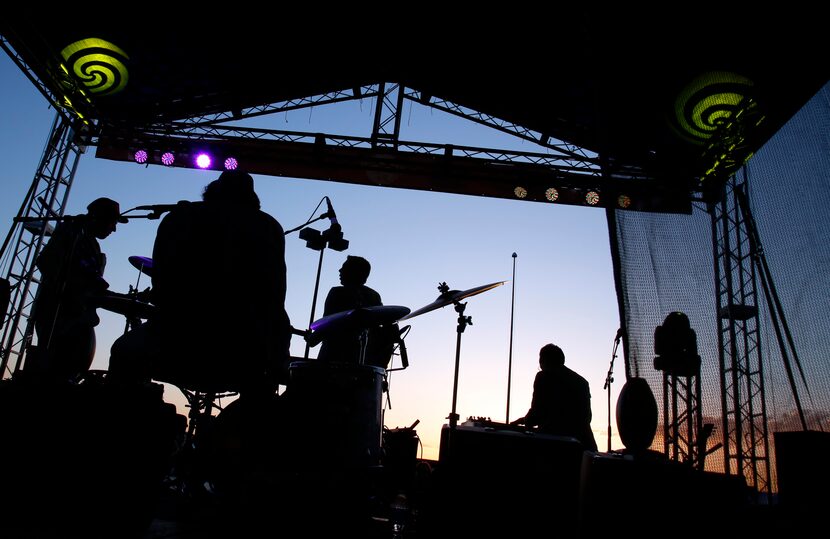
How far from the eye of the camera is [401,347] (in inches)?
165

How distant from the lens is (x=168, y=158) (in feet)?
23.9

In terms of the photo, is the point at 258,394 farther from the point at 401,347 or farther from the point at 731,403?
the point at 731,403

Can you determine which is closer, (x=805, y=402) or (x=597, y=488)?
(x=597, y=488)

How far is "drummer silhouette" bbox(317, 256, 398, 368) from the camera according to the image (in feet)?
11.6

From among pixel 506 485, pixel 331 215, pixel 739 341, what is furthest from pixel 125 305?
pixel 739 341

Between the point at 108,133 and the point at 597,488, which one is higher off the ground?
the point at 108,133

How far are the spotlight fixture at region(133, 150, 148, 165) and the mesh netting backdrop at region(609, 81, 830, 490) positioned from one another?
6588mm

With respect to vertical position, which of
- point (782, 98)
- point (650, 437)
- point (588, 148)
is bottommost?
point (650, 437)

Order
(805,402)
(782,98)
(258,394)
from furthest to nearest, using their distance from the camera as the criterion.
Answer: (782,98) < (805,402) < (258,394)

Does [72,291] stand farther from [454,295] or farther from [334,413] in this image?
[454,295]

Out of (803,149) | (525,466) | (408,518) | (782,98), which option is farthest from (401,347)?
(782,98)

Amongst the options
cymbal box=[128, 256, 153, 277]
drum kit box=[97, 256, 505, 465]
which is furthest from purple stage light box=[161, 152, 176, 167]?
drum kit box=[97, 256, 505, 465]

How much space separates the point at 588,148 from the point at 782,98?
2.94m

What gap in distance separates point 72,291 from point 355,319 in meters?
2.45
